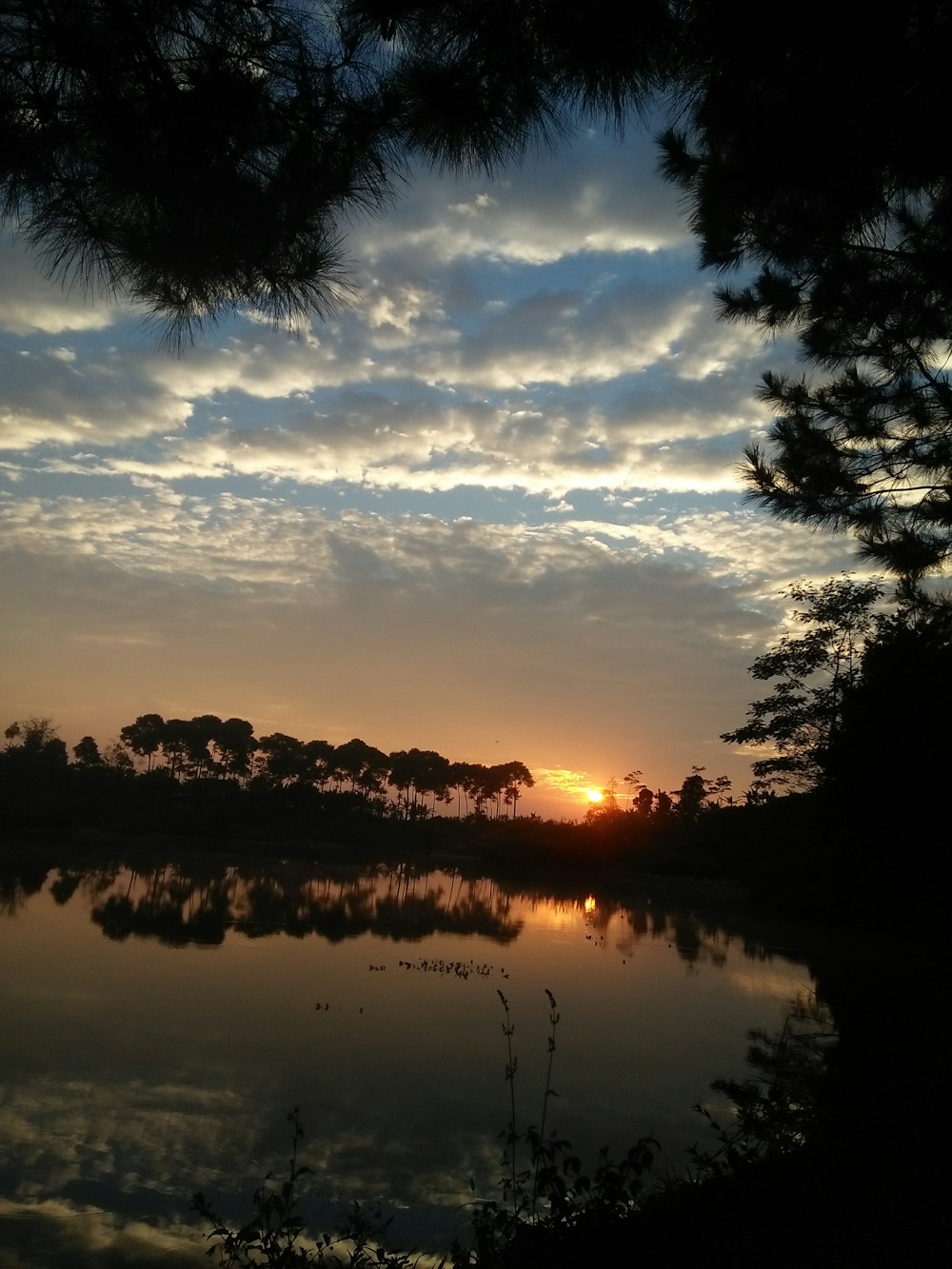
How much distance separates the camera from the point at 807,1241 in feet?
10.4

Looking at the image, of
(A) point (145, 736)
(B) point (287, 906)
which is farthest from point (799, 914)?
(A) point (145, 736)

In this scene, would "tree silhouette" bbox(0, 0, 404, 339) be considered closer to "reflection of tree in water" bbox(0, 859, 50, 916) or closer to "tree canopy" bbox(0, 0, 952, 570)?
"tree canopy" bbox(0, 0, 952, 570)

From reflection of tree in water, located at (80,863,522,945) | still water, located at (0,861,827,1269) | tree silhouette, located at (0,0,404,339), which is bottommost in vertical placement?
still water, located at (0,861,827,1269)

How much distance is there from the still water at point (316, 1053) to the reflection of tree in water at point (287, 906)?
0.14m

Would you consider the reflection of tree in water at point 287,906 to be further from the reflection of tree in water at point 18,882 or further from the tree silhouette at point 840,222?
the tree silhouette at point 840,222

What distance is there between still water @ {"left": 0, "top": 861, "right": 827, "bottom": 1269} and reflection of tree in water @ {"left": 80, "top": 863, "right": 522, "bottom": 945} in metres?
0.14

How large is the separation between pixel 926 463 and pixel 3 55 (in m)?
6.61

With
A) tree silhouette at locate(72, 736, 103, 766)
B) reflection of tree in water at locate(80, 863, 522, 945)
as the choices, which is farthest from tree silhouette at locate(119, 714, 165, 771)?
reflection of tree in water at locate(80, 863, 522, 945)

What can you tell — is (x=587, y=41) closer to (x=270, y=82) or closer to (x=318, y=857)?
(x=270, y=82)

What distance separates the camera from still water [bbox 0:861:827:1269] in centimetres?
473

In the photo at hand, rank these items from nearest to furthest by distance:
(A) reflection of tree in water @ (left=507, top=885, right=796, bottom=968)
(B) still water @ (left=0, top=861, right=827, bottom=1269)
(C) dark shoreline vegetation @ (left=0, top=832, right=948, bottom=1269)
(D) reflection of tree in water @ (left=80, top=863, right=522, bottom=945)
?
(C) dark shoreline vegetation @ (left=0, top=832, right=948, bottom=1269) < (B) still water @ (left=0, top=861, right=827, bottom=1269) < (D) reflection of tree in water @ (left=80, top=863, right=522, bottom=945) < (A) reflection of tree in water @ (left=507, top=885, right=796, bottom=968)

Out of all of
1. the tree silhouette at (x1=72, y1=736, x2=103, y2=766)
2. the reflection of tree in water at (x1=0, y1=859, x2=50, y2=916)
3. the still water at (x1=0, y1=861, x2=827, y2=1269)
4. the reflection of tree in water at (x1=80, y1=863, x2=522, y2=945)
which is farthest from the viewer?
the tree silhouette at (x1=72, y1=736, x2=103, y2=766)

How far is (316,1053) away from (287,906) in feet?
37.5

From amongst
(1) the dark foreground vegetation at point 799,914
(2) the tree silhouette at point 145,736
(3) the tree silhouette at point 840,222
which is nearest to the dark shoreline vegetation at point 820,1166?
(1) the dark foreground vegetation at point 799,914
